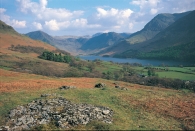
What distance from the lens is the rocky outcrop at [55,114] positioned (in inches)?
1023

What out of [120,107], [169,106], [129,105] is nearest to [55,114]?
[120,107]

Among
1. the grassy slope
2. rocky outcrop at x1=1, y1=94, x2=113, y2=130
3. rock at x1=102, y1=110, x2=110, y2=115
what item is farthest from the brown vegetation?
rocky outcrop at x1=1, y1=94, x2=113, y2=130

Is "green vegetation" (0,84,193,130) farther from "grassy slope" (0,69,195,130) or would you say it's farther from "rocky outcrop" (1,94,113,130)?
"rocky outcrop" (1,94,113,130)

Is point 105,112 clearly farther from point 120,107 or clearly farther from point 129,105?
point 129,105

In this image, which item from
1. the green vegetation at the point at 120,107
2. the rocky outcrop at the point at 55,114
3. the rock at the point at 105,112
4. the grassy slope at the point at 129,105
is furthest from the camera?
the rock at the point at 105,112

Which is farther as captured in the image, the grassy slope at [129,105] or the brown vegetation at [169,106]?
the brown vegetation at [169,106]

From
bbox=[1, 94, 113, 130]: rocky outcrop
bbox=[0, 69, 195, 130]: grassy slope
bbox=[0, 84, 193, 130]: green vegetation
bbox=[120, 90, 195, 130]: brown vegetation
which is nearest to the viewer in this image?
bbox=[0, 84, 193, 130]: green vegetation

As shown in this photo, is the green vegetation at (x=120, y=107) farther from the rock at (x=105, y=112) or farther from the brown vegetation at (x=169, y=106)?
the rock at (x=105, y=112)

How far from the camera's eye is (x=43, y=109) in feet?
98.1

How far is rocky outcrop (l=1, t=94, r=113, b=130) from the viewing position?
25984 mm

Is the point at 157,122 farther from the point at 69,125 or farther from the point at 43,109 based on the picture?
the point at 43,109

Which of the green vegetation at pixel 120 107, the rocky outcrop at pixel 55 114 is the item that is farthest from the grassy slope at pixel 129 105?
the rocky outcrop at pixel 55 114

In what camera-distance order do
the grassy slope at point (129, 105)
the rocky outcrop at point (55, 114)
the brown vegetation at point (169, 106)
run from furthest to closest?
the brown vegetation at point (169, 106) → the grassy slope at point (129, 105) → the rocky outcrop at point (55, 114)

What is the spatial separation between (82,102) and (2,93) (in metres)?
17.6
